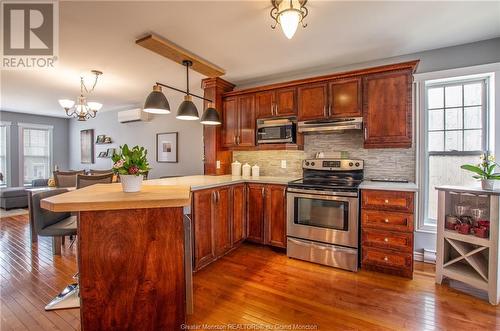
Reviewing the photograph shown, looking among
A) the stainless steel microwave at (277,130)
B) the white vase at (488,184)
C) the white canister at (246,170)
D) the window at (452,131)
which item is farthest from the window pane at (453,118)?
the white canister at (246,170)

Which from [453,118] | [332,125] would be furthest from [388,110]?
[453,118]

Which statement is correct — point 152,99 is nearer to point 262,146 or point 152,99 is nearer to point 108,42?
point 108,42

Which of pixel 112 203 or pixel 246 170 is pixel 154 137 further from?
pixel 112 203

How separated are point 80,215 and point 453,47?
3827 mm

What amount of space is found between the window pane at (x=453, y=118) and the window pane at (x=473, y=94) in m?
0.11

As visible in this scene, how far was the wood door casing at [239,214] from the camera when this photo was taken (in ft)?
9.99

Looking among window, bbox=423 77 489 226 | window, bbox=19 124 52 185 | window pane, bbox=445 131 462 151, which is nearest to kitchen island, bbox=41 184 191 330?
window, bbox=423 77 489 226

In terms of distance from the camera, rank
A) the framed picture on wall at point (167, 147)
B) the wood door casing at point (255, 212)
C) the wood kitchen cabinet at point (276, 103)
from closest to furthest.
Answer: the wood door casing at point (255, 212) < the wood kitchen cabinet at point (276, 103) < the framed picture on wall at point (167, 147)

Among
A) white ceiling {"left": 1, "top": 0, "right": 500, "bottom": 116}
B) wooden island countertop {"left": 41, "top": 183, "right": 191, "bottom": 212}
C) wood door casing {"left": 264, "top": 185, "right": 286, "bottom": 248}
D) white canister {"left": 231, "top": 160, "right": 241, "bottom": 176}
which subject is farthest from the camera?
white canister {"left": 231, "top": 160, "right": 241, "bottom": 176}

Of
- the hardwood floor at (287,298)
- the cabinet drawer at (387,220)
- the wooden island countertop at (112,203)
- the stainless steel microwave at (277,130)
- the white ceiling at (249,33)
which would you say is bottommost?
the hardwood floor at (287,298)

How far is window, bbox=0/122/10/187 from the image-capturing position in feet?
20.1

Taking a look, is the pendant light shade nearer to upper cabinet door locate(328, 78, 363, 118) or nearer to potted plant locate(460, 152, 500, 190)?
upper cabinet door locate(328, 78, 363, 118)

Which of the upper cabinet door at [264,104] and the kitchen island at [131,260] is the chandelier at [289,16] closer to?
the kitchen island at [131,260]

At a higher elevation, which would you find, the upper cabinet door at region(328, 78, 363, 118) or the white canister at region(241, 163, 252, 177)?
the upper cabinet door at region(328, 78, 363, 118)
